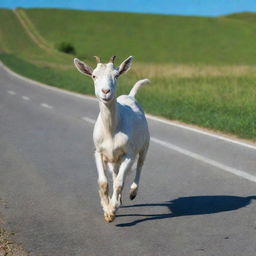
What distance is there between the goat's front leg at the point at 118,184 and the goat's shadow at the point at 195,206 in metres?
0.20

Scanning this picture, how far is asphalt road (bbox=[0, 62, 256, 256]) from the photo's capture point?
6.40 meters

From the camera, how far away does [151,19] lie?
10675 cm

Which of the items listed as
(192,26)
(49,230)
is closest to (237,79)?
(49,230)

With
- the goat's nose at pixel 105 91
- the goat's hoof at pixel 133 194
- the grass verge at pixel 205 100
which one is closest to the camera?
the goat's nose at pixel 105 91

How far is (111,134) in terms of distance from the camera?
748 cm

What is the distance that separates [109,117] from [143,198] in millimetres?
1536

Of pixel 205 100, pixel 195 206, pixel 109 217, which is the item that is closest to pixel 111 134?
pixel 109 217

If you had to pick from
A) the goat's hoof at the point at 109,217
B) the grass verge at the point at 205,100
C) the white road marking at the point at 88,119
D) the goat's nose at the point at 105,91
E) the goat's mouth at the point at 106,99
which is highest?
the goat's nose at the point at 105,91

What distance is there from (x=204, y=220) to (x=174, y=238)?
2.59 ft

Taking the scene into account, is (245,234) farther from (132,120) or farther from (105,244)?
(132,120)

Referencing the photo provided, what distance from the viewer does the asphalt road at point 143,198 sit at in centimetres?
640

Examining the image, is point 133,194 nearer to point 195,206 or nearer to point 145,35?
point 195,206

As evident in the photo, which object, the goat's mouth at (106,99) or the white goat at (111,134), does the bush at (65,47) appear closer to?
the white goat at (111,134)

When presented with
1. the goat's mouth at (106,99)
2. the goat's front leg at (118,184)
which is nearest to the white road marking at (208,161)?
the goat's front leg at (118,184)
